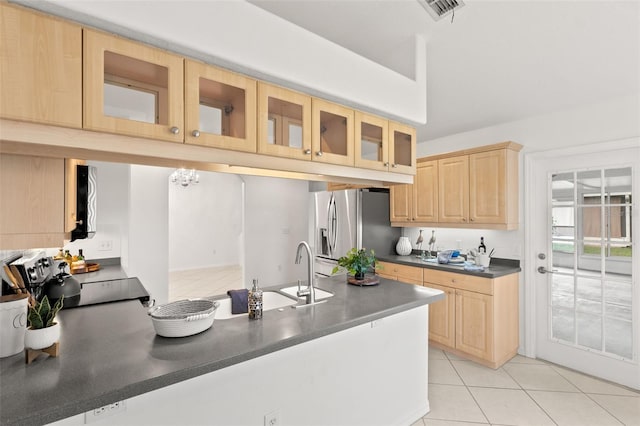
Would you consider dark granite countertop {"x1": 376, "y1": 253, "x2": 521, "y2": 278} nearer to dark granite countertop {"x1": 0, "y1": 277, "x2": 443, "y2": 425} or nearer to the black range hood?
dark granite countertop {"x1": 0, "y1": 277, "x2": 443, "y2": 425}

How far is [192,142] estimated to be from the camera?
4.38 feet

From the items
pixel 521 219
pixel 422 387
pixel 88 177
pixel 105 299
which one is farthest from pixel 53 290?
pixel 521 219

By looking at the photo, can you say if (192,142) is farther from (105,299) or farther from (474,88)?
(474,88)

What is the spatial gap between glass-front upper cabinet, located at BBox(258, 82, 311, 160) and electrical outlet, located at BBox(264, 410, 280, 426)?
4.17ft

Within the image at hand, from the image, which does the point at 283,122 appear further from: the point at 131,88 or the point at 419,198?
the point at 419,198

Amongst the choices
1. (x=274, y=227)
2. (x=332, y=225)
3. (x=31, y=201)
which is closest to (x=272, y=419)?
(x=31, y=201)

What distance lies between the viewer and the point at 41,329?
116cm

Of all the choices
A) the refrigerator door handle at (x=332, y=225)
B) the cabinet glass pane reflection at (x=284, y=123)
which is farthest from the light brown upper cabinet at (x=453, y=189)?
the cabinet glass pane reflection at (x=284, y=123)

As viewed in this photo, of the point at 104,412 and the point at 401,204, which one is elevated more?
the point at 401,204

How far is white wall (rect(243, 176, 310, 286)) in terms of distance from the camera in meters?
5.64

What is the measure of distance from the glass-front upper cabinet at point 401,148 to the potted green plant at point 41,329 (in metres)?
1.92

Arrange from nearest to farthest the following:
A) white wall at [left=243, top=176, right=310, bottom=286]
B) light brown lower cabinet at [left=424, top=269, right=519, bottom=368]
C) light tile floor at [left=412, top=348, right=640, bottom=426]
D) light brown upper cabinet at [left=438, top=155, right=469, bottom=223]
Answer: light tile floor at [left=412, top=348, right=640, bottom=426] → light brown lower cabinet at [left=424, top=269, right=519, bottom=368] → light brown upper cabinet at [left=438, top=155, right=469, bottom=223] → white wall at [left=243, top=176, right=310, bottom=286]

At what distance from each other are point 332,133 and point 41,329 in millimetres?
1590

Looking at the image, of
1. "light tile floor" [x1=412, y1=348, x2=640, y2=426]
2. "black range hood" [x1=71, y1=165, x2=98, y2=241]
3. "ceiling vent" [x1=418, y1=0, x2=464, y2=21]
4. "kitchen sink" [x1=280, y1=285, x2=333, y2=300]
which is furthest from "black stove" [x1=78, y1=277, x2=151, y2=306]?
"ceiling vent" [x1=418, y1=0, x2=464, y2=21]
